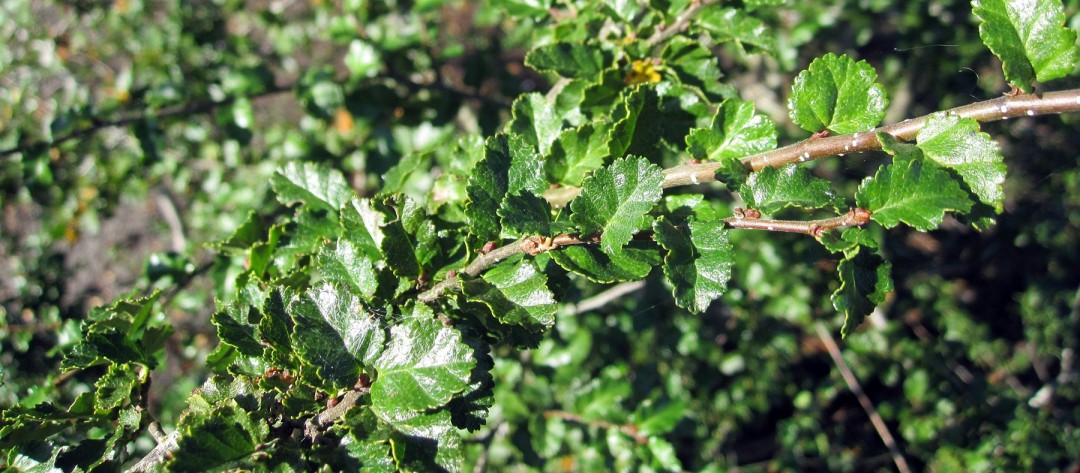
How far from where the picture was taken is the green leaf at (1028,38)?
0.99m

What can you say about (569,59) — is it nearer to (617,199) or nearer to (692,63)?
(692,63)

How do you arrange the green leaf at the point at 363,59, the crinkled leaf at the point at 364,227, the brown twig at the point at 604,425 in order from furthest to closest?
the green leaf at the point at 363,59 → the brown twig at the point at 604,425 → the crinkled leaf at the point at 364,227

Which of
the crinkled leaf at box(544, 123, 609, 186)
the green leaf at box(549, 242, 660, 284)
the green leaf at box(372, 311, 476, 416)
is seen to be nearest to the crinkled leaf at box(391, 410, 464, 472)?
the green leaf at box(372, 311, 476, 416)

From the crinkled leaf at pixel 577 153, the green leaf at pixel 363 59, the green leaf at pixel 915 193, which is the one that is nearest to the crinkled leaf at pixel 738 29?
the crinkled leaf at pixel 577 153

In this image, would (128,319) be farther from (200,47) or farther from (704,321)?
(704,321)

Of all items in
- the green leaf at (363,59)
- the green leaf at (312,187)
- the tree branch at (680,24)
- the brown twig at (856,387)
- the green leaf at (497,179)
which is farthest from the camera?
the brown twig at (856,387)

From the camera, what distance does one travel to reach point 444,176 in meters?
1.32

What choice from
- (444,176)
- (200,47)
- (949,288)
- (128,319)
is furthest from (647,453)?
(200,47)

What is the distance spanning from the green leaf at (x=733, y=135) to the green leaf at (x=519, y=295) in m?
0.35

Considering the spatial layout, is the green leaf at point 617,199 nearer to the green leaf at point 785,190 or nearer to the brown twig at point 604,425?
the green leaf at point 785,190

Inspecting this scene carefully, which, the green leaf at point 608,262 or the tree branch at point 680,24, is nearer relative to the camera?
the green leaf at point 608,262

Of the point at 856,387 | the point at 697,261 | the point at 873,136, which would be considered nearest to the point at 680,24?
the point at 873,136

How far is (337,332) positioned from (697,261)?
506 mm

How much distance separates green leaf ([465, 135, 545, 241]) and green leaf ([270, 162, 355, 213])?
0.36 meters
